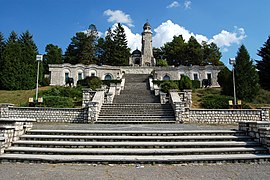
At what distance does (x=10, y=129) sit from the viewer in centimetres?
596

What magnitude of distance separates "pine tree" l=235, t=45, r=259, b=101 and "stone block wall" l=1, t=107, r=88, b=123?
14722mm

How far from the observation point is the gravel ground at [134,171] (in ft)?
14.3

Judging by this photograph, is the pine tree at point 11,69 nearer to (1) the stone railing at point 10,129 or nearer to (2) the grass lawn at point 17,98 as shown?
(2) the grass lawn at point 17,98

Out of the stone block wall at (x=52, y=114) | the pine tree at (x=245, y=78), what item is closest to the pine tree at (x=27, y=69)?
the stone block wall at (x=52, y=114)

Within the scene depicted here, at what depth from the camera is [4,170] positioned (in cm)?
469

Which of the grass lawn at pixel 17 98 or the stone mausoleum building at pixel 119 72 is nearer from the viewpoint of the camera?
the grass lawn at pixel 17 98

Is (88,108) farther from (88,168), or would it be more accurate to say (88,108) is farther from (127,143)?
(88,168)

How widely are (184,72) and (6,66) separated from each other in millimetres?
27882

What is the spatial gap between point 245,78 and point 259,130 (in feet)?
50.9

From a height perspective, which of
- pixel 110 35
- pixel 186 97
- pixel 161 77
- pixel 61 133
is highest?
pixel 110 35

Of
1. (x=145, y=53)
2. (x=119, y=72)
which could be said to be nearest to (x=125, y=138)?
(x=119, y=72)

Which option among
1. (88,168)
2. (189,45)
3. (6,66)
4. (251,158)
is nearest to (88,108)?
(88,168)

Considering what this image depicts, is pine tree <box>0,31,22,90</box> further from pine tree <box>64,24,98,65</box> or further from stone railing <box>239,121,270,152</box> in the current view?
stone railing <box>239,121,270,152</box>

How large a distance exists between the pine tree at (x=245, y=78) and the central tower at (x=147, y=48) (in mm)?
27578
